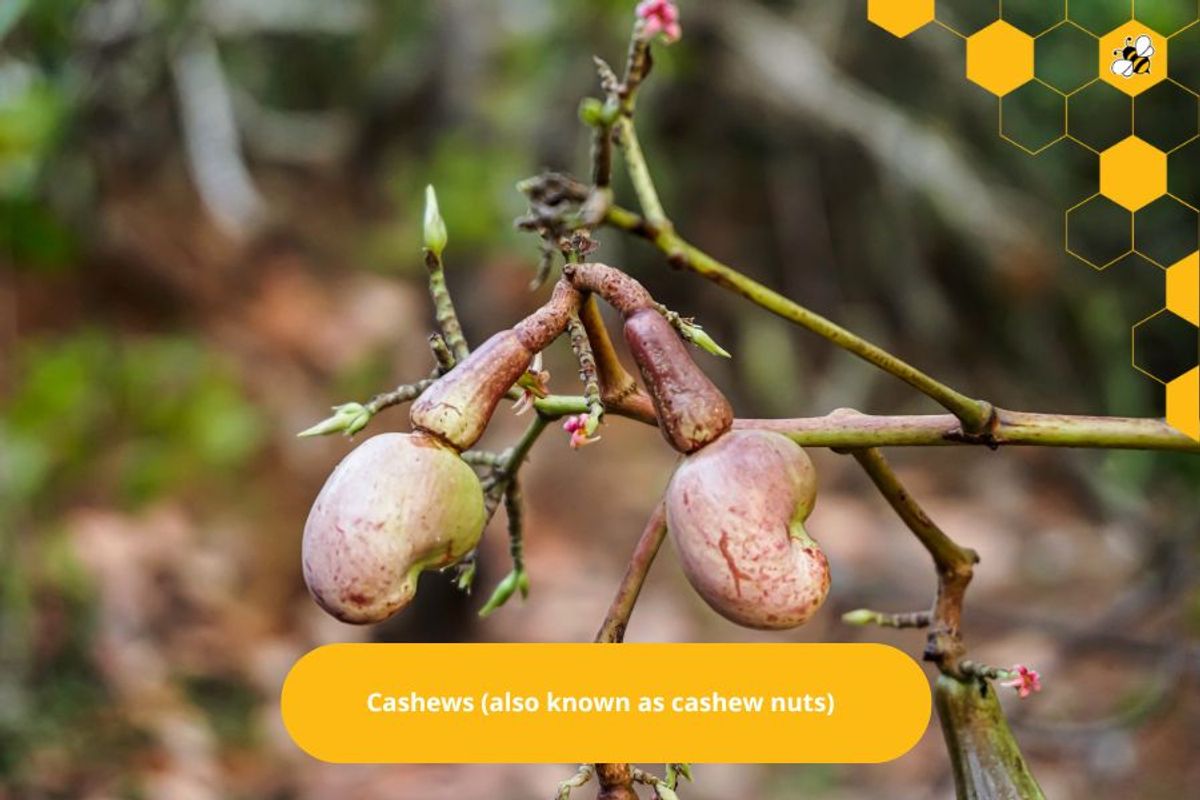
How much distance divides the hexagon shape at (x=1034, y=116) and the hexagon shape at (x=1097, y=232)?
0.54ft

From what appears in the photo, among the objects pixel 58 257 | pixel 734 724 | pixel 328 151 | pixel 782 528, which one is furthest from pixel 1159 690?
pixel 328 151

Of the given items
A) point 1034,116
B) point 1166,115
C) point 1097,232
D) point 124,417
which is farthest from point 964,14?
point 124,417

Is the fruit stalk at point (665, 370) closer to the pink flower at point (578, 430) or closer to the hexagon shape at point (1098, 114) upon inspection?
the pink flower at point (578, 430)

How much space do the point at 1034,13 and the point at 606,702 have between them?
1.51m

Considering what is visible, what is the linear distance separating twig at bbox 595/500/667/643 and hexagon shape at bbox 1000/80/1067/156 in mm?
1929

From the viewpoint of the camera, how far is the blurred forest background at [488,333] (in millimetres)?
1984

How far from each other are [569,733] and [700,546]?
0.20 m

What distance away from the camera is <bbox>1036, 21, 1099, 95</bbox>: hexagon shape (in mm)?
1992

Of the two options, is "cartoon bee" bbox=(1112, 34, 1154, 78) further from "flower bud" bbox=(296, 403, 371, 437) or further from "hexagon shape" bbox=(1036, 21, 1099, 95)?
"hexagon shape" bbox=(1036, 21, 1099, 95)

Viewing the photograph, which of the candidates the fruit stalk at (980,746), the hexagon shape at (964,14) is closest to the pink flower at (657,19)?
the fruit stalk at (980,746)

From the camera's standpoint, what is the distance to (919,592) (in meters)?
2.20

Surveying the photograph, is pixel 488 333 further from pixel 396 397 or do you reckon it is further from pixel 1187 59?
pixel 396 397

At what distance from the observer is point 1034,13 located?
1.81 m

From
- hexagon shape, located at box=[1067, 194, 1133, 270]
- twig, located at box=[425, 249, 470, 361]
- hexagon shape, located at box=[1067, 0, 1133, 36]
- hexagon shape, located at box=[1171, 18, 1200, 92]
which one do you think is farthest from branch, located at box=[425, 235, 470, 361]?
hexagon shape, located at box=[1067, 194, 1133, 270]
